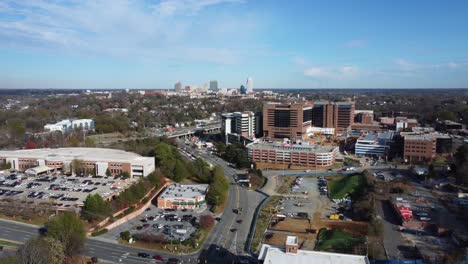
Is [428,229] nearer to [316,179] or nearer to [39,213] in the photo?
[316,179]

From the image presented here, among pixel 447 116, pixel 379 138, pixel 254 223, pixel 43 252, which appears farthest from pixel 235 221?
pixel 447 116

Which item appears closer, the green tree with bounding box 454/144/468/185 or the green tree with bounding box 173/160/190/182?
the green tree with bounding box 454/144/468/185

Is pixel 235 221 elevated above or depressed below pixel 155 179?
below

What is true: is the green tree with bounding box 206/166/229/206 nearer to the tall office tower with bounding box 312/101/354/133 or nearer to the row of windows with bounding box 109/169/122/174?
the row of windows with bounding box 109/169/122/174

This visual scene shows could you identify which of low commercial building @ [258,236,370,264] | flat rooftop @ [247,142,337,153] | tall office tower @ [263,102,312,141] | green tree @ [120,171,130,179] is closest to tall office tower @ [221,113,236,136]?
tall office tower @ [263,102,312,141]

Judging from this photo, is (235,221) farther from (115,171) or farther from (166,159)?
(115,171)

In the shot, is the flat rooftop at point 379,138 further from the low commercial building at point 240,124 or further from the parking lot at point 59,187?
the parking lot at point 59,187
